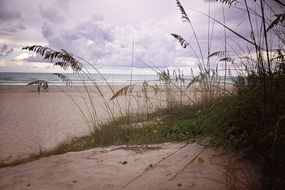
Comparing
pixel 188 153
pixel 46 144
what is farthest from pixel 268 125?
pixel 46 144

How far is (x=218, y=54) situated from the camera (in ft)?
14.4

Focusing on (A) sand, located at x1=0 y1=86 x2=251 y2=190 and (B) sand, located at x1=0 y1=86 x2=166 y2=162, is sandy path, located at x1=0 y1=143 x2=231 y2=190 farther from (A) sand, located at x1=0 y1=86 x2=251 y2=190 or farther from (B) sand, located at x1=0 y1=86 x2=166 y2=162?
(B) sand, located at x1=0 y1=86 x2=166 y2=162

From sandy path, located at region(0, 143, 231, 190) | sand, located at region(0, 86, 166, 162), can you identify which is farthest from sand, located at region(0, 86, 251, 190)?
sand, located at region(0, 86, 166, 162)

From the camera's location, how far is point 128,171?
8.89ft

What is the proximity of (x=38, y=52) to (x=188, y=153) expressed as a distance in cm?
209

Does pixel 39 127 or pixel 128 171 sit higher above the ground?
pixel 128 171

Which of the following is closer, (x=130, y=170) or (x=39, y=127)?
(x=130, y=170)

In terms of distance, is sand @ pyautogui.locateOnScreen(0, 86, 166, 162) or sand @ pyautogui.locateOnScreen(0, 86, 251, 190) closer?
sand @ pyautogui.locateOnScreen(0, 86, 251, 190)

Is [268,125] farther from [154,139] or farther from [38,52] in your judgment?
[38,52]

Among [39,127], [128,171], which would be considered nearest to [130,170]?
[128,171]

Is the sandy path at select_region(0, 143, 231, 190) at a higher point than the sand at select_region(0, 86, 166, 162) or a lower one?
higher

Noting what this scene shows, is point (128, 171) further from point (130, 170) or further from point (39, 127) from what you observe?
point (39, 127)

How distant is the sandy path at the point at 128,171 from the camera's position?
2392 millimetres

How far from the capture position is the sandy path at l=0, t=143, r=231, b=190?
7.85 feet
